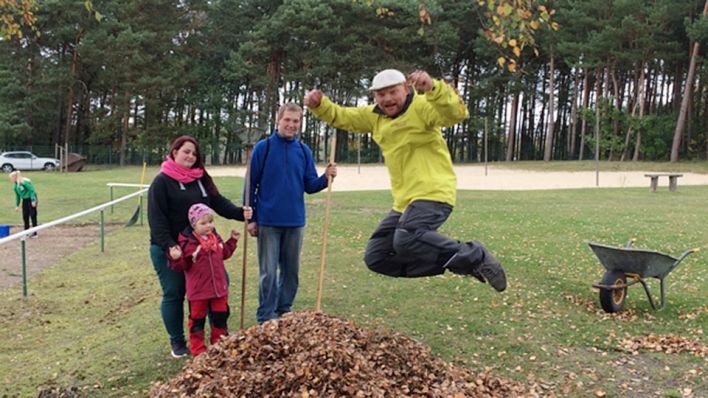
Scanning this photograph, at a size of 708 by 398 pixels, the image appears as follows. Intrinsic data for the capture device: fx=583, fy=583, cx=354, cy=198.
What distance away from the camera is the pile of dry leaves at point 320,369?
132 inches

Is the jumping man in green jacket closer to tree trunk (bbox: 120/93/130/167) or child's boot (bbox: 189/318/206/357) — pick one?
child's boot (bbox: 189/318/206/357)

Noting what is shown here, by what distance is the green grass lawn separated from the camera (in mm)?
4516

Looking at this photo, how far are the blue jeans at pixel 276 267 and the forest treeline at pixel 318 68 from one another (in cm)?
3500

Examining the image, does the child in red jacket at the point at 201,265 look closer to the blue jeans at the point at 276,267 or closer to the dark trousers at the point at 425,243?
the blue jeans at the point at 276,267

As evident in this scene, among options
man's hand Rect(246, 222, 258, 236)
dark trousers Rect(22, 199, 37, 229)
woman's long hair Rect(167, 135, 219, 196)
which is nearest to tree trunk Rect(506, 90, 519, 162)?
dark trousers Rect(22, 199, 37, 229)

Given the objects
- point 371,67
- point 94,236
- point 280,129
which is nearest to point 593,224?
point 280,129

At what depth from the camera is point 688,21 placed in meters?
37.7

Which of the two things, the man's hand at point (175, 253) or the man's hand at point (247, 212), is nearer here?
the man's hand at point (175, 253)

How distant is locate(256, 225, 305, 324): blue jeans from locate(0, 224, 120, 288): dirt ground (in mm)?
5645

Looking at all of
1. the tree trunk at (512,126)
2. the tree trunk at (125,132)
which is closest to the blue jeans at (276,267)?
the tree trunk at (125,132)

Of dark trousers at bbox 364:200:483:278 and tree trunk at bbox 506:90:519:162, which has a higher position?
tree trunk at bbox 506:90:519:162

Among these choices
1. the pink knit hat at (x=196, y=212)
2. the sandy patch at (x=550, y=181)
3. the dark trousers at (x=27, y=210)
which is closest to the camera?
the pink knit hat at (x=196, y=212)

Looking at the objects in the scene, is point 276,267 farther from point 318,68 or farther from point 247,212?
point 318,68

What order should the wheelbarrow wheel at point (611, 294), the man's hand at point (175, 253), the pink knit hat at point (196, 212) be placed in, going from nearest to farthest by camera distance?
the man's hand at point (175, 253)
the pink knit hat at point (196, 212)
the wheelbarrow wheel at point (611, 294)
